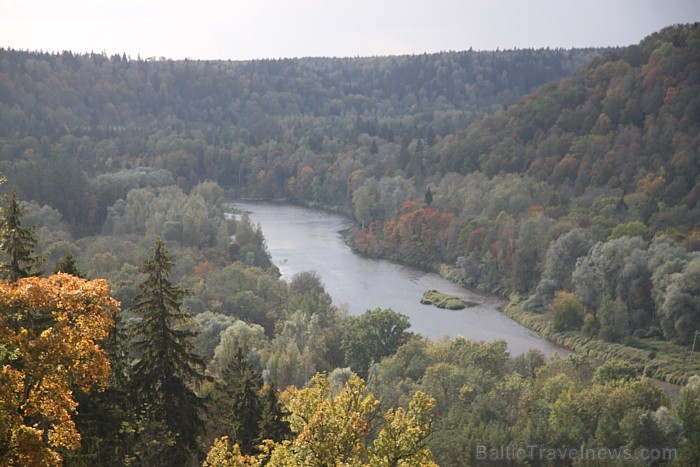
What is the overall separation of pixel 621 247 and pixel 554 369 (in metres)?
28.0

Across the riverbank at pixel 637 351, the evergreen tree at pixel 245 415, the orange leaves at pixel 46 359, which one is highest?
the orange leaves at pixel 46 359

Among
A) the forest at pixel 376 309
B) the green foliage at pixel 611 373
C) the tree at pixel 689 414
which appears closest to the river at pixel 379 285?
the forest at pixel 376 309

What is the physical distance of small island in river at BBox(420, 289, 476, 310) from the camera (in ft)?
269

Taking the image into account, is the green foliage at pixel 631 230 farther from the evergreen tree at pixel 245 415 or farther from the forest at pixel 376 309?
the evergreen tree at pixel 245 415

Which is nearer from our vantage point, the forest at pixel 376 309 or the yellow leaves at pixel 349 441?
the yellow leaves at pixel 349 441

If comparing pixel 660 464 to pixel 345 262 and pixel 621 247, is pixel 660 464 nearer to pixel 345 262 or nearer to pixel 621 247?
pixel 621 247

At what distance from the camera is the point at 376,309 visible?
61.4m

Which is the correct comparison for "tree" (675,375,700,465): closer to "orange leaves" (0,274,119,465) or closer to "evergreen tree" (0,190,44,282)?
"orange leaves" (0,274,119,465)

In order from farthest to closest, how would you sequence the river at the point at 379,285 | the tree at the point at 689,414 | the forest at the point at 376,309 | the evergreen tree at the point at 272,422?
1. the river at the point at 379,285
2. the tree at the point at 689,414
3. the evergreen tree at the point at 272,422
4. the forest at the point at 376,309

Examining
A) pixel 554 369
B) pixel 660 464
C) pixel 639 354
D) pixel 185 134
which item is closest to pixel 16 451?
pixel 660 464

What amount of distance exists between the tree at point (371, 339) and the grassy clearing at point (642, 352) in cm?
1856

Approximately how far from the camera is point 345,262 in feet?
334

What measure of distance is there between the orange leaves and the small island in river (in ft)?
218

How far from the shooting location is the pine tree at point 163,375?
2381 centimetres
